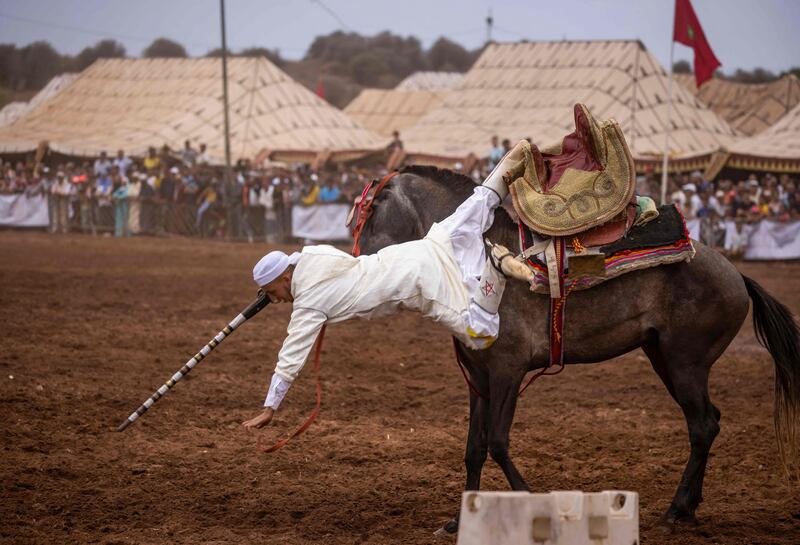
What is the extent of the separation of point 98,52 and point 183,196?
37.2m

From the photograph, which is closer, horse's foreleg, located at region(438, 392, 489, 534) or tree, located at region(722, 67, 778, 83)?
horse's foreleg, located at region(438, 392, 489, 534)

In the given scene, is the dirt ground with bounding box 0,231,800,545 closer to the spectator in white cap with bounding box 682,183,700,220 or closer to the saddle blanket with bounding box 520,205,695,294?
the saddle blanket with bounding box 520,205,695,294

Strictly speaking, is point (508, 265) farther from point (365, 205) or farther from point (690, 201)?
point (690, 201)

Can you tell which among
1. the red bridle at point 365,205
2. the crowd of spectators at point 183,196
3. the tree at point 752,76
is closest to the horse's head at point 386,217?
the red bridle at point 365,205

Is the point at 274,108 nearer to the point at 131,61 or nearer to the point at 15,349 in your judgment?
the point at 131,61

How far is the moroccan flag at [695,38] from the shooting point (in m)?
19.8

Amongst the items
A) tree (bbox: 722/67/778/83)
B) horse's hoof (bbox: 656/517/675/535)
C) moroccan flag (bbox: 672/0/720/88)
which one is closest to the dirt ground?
horse's hoof (bbox: 656/517/675/535)

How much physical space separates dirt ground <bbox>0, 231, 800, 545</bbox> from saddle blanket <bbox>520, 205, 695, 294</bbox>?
153 cm

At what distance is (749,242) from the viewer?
20594 millimetres

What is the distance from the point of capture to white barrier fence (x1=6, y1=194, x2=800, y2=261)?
67.3 ft

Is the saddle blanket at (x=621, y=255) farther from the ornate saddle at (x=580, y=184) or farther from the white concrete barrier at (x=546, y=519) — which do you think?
the white concrete barrier at (x=546, y=519)

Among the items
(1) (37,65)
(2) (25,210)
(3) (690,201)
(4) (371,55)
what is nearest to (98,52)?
(1) (37,65)

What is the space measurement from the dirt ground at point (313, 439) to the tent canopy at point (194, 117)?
63.8 ft

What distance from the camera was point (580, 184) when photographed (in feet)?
19.2
